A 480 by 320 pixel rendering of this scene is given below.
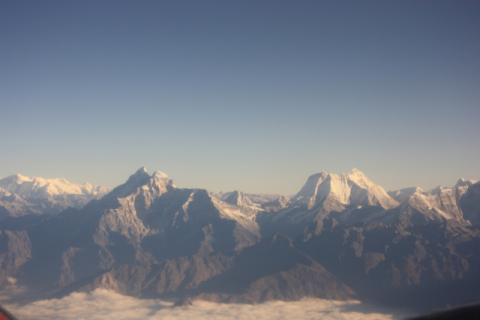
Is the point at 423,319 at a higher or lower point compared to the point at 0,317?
higher

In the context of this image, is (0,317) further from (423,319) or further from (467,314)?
(467,314)

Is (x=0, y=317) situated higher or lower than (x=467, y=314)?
lower

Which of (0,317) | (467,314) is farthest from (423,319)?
(0,317)

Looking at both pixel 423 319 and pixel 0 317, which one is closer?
pixel 423 319

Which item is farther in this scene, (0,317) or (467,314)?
(0,317)
